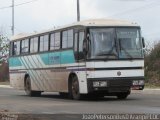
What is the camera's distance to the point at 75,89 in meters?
25.6

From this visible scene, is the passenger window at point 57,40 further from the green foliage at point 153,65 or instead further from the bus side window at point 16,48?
the green foliage at point 153,65

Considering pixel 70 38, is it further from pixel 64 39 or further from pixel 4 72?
pixel 4 72

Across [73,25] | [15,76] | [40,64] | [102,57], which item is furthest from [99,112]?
[15,76]

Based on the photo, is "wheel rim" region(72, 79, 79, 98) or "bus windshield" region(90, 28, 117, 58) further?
"wheel rim" region(72, 79, 79, 98)

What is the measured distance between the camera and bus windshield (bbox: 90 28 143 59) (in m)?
24.2

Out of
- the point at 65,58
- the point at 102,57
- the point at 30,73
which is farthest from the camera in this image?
the point at 30,73

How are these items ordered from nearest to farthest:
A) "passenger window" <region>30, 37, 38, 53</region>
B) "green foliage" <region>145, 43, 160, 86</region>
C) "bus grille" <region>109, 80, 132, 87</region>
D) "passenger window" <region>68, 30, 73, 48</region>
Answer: "bus grille" <region>109, 80, 132, 87</region> → "passenger window" <region>68, 30, 73, 48</region> → "passenger window" <region>30, 37, 38, 53</region> → "green foliage" <region>145, 43, 160, 86</region>

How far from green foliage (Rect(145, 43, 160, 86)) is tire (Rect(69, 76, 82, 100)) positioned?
49.6ft

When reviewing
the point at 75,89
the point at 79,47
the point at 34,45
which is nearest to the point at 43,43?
the point at 34,45

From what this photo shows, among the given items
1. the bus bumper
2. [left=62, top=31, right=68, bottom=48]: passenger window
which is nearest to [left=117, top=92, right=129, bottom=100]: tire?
the bus bumper

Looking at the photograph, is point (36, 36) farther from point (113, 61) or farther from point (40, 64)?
point (113, 61)

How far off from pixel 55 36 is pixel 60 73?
1.80 m

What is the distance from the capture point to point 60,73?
89.5ft

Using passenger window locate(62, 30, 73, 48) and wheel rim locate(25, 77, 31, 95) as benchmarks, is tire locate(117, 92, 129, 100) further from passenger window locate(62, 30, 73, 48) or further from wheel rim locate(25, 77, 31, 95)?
wheel rim locate(25, 77, 31, 95)
